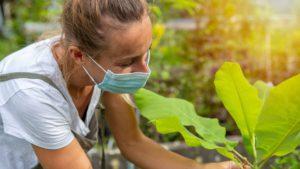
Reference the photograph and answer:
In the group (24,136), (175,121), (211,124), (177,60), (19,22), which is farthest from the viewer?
(19,22)

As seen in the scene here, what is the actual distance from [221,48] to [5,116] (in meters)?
2.80

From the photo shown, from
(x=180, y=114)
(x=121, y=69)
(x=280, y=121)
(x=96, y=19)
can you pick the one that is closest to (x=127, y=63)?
(x=121, y=69)

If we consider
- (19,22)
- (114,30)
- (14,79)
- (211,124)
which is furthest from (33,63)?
(19,22)

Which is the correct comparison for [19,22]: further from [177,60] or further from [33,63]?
[33,63]

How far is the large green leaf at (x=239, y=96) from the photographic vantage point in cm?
203

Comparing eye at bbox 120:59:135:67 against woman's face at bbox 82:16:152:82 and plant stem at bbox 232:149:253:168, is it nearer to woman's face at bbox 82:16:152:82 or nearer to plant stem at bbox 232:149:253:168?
woman's face at bbox 82:16:152:82

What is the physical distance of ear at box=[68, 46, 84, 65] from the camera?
207 cm

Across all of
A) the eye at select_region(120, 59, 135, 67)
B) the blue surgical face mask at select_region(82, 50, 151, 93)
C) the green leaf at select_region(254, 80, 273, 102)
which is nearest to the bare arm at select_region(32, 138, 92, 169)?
the blue surgical face mask at select_region(82, 50, 151, 93)

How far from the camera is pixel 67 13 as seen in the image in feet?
6.93

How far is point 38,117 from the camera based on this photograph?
2.06 metres

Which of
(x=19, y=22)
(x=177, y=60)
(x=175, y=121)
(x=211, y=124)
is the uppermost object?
(x=175, y=121)

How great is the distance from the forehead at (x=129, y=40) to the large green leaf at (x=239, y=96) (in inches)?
11.5

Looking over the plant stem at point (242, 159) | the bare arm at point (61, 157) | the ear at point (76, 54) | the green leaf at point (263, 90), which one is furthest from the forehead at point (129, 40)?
the green leaf at point (263, 90)

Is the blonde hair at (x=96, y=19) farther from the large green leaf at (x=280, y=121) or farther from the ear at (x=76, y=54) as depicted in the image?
the large green leaf at (x=280, y=121)
